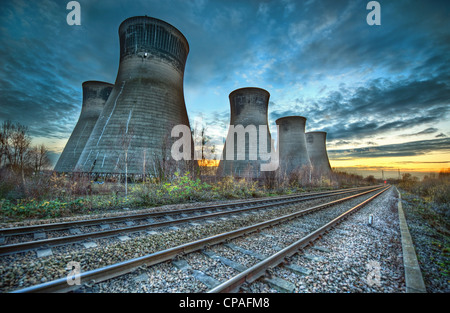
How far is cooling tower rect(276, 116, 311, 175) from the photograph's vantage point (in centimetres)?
2786

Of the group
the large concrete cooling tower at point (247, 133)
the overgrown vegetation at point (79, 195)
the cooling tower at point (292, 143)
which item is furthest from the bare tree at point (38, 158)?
the cooling tower at point (292, 143)

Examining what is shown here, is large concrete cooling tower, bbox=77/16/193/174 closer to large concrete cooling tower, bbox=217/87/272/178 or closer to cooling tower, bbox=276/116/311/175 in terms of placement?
large concrete cooling tower, bbox=217/87/272/178

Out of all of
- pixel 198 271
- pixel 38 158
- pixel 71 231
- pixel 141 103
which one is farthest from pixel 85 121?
pixel 198 271

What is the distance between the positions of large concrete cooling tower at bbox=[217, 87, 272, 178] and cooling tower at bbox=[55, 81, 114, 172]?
15.6 m

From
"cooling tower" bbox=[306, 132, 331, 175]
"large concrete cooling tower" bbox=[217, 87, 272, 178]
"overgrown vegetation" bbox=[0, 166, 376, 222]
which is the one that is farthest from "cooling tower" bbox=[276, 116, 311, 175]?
"overgrown vegetation" bbox=[0, 166, 376, 222]

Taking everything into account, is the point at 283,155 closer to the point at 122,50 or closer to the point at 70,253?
the point at 122,50

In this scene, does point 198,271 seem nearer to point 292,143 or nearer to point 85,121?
point 85,121

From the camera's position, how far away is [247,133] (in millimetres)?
21875

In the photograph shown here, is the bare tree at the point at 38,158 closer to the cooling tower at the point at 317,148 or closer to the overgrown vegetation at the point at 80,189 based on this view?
the overgrown vegetation at the point at 80,189

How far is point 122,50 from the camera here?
1725cm

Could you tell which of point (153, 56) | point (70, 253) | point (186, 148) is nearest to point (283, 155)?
point (186, 148)

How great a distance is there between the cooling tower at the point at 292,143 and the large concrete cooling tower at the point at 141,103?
17.3m

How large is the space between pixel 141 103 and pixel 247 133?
38.4ft

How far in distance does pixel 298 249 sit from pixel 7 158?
15455mm
